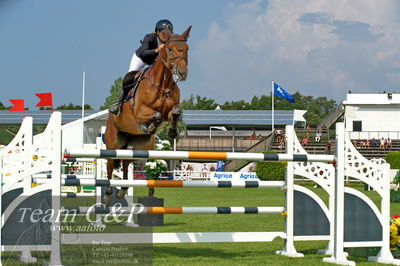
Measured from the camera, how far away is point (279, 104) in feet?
296

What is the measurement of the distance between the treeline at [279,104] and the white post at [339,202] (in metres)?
75.0

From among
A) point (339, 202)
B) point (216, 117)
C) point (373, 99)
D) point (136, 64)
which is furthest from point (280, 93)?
point (339, 202)

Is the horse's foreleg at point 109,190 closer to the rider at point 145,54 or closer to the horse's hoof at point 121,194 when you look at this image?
the horse's hoof at point 121,194

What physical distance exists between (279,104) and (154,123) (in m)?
83.8

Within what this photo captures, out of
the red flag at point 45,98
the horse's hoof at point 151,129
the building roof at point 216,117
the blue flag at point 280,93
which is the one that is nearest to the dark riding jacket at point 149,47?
the horse's hoof at point 151,129

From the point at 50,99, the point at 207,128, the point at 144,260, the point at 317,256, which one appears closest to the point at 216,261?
the point at 144,260

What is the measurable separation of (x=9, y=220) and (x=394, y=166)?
25.9 m

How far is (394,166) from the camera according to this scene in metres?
29.3

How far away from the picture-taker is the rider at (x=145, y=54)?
7535mm

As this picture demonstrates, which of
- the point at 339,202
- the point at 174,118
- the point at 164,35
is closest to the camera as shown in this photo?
the point at 339,202

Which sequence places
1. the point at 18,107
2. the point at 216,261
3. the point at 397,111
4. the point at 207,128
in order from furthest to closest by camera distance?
the point at 207,128, the point at 397,111, the point at 18,107, the point at 216,261

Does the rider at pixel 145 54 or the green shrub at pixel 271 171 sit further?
the green shrub at pixel 271 171

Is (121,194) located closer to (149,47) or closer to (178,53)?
(149,47)

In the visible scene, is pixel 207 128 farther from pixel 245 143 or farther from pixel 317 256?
pixel 317 256
